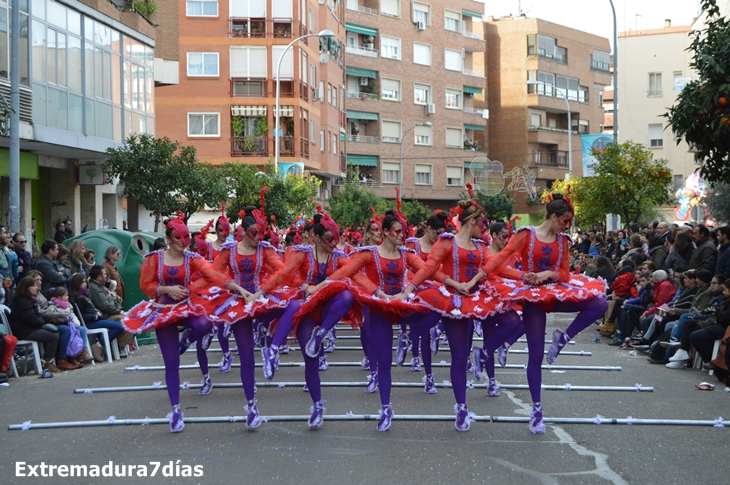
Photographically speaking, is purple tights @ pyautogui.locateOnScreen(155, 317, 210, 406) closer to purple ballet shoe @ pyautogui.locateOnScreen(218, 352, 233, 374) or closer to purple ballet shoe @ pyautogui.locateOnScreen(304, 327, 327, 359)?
purple ballet shoe @ pyautogui.locateOnScreen(304, 327, 327, 359)

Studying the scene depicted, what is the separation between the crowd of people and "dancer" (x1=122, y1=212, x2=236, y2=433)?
475 cm

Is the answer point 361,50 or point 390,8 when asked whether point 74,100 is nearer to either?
point 361,50

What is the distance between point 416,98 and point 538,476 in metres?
61.2

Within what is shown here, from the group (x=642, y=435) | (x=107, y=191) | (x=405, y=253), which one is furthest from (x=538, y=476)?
(x=107, y=191)

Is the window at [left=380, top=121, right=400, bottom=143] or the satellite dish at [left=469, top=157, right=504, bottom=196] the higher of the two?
the window at [left=380, top=121, right=400, bottom=143]

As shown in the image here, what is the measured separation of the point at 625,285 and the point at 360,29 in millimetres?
47155

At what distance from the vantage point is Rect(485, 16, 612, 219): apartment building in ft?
244

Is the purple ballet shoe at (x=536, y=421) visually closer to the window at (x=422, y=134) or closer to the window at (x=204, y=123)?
the window at (x=204, y=123)

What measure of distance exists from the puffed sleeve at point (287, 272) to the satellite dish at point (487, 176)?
132 ft

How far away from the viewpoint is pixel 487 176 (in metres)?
52.0

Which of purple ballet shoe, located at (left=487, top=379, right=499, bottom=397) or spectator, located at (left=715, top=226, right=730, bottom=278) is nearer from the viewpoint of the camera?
purple ballet shoe, located at (left=487, top=379, right=499, bottom=397)

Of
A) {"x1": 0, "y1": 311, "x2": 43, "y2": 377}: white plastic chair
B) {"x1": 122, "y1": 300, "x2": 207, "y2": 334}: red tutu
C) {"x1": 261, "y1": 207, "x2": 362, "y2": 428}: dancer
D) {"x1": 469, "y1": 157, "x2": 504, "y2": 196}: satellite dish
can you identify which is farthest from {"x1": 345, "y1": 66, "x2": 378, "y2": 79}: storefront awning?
{"x1": 122, "y1": 300, "x2": 207, "y2": 334}: red tutu

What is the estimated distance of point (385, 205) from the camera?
51.3 meters

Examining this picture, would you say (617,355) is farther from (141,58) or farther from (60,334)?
(141,58)
